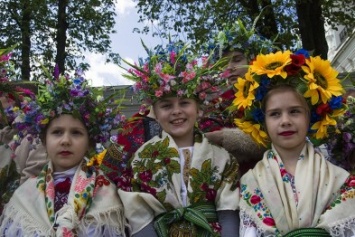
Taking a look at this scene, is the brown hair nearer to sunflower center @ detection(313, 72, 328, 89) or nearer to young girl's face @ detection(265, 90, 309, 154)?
young girl's face @ detection(265, 90, 309, 154)

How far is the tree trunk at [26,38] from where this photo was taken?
48.4 feet

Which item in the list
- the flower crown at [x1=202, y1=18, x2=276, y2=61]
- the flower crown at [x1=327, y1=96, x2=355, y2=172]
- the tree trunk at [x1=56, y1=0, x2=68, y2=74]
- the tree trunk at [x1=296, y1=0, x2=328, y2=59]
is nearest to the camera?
the flower crown at [x1=327, y1=96, x2=355, y2=172]

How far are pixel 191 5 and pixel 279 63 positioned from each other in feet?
38.6

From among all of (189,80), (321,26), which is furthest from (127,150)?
(321,26)

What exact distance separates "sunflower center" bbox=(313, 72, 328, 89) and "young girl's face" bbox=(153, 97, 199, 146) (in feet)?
2.85

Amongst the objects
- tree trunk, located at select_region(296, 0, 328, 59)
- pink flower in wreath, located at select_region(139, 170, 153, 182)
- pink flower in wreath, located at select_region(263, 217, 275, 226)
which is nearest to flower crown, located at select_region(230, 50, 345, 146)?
pink flower in wreath, located at select_region(263, 217, 275, 226)

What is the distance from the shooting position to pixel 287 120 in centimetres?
328

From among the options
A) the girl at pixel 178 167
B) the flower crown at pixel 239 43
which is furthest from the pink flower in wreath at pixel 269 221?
the flower crown at pixel 239 43

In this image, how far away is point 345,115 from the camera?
3.80 m

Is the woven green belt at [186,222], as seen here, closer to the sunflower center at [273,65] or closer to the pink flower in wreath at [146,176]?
the pink flower in wreath at [146,176]

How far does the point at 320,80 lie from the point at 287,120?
13.8 inches

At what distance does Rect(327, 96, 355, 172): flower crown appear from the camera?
3.74m

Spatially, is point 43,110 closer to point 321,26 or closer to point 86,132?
point 86,132

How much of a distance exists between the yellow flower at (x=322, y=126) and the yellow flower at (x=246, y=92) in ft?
1.44
